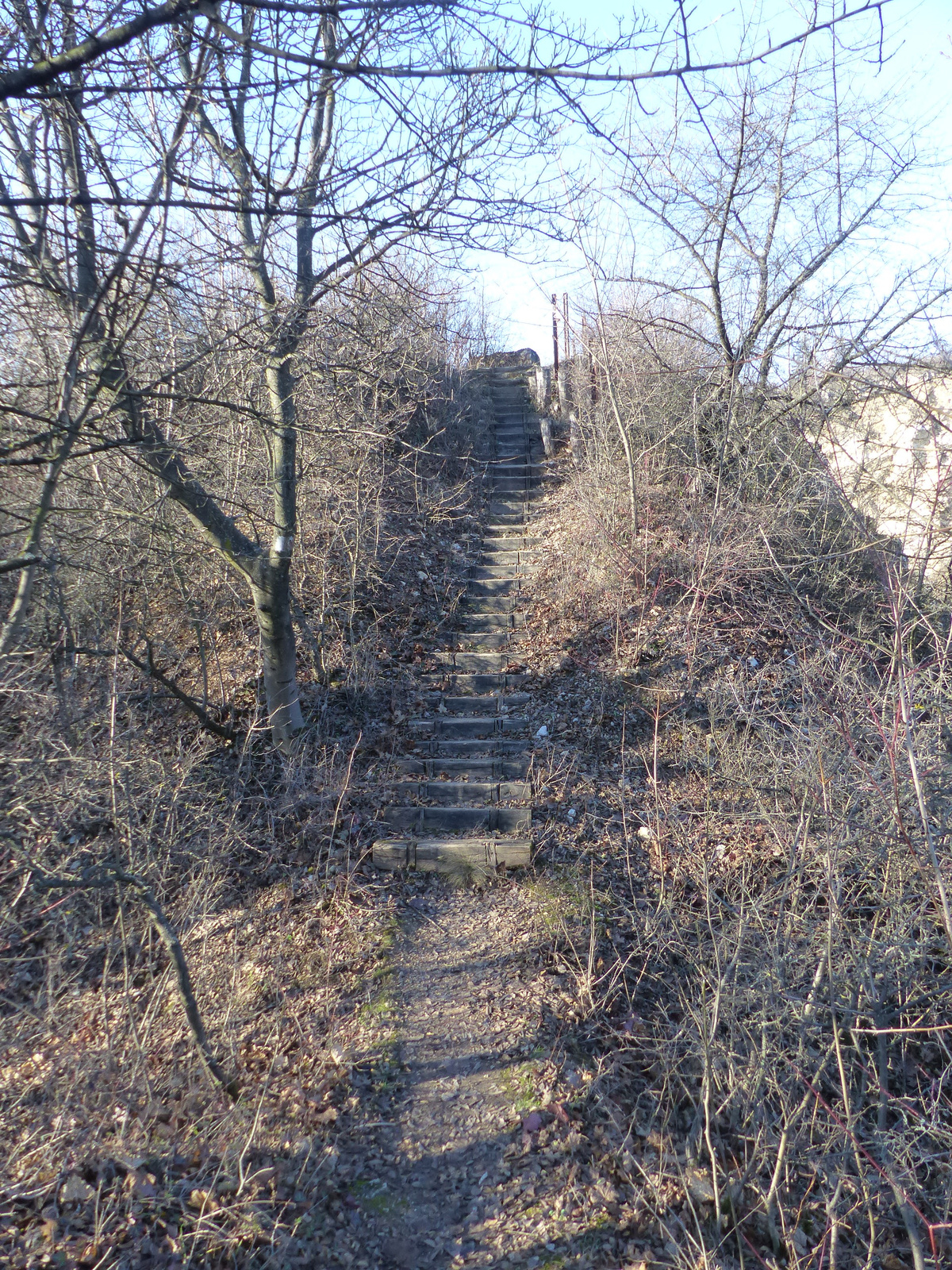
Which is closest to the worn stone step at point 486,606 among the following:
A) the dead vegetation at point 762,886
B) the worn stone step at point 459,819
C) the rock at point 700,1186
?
the dead vegetation at point 762,886

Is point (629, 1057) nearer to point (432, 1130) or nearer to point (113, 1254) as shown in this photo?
point (432, 1130)

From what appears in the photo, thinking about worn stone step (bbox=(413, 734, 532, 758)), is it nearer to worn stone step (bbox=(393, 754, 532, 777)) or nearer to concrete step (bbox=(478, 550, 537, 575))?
worn stone step (bbox=(393, 754, 532, 777))

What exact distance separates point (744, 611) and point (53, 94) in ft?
25.3

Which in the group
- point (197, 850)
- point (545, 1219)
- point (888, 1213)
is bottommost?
point (888, 1213)

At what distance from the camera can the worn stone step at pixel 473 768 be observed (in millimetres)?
7582

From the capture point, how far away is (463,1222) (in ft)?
12.6

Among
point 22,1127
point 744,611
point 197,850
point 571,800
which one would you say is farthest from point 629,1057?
point 744,611

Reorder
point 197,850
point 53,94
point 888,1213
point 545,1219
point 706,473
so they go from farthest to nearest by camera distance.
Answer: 1. point 706,473
2. point 197,850
3. point 888,1213
4. point 545,1219
5. point 53,94

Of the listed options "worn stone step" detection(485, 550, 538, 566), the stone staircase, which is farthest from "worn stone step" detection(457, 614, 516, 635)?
"worn stone step" detection(485, 550, 538, 566)

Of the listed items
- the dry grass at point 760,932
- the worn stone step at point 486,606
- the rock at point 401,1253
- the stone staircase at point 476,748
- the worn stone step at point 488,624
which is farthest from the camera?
the worn stone step at point 486,606

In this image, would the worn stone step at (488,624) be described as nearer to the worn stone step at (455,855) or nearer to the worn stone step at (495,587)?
the worn stone step at (495,587)

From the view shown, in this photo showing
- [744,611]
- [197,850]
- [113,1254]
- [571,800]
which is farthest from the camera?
[744,611]

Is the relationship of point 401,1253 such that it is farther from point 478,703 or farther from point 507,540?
point 507,540

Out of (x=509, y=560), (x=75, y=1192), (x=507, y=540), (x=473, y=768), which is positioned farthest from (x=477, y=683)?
(x=75, y=1192)
